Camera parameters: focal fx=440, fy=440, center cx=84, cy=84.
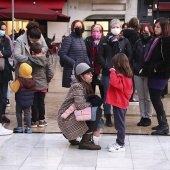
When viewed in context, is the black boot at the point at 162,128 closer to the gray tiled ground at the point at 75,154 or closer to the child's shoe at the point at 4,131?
the gray tiled ground at the point at 75,154

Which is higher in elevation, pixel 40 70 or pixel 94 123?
pixel 40 70

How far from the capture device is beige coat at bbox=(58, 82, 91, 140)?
19.7 feet

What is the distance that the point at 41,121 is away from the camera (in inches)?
306

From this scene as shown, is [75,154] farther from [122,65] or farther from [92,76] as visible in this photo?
[92,76]

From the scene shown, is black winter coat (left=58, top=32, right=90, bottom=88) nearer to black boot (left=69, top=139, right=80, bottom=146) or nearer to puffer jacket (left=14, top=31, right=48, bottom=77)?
puffer jacket (left=14, top=31, right=48, bottom=77)

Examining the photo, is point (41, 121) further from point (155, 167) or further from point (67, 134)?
point (155, 167)

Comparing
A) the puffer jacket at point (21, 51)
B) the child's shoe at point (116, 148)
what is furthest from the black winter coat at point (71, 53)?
the child's shoe at point (116, 148)

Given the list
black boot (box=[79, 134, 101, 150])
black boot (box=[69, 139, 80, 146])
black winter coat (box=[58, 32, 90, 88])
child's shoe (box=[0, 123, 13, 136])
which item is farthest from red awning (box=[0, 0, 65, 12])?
black boot (box=[79, 134, 101, 150])

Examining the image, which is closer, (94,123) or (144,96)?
(94,123)

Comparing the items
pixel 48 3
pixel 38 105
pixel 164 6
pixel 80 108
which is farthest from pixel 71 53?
pixel 48 3

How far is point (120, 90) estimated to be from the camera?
19.7 ft

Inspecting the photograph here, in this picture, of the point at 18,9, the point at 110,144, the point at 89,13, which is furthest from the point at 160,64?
the point at 89,13

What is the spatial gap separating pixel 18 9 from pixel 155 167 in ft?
38.2

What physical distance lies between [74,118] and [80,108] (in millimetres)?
195
